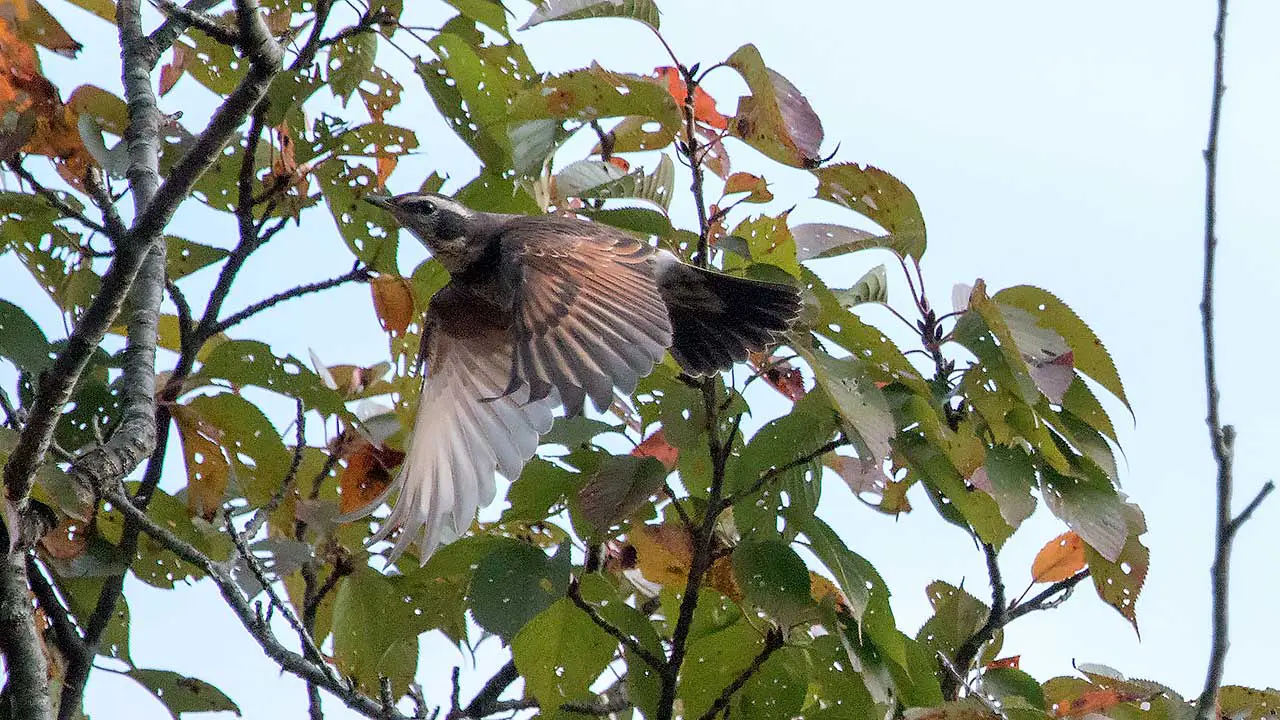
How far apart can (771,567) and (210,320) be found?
181cm

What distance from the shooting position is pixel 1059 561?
3836 mm

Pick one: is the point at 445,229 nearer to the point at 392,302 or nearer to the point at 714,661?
the point at 392,302

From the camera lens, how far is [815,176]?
3.21m

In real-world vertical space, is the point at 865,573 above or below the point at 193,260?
below

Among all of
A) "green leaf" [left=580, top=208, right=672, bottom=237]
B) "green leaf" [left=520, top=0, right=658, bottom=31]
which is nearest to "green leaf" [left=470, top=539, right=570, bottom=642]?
"green leaf" [left=580, top=208, right=672, bottom=237]

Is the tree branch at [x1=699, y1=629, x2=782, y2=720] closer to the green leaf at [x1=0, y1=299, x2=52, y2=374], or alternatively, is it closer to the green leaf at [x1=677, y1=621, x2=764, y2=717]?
the green leaf at [x1=677, y1=621, x2=764, y2=717]

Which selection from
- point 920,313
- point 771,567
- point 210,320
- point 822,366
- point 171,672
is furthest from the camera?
point 210,320

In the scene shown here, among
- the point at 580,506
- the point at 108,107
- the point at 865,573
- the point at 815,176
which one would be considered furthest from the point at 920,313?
the point at 108,107

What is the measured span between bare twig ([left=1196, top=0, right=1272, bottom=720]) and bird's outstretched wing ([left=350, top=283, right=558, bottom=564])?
1.83 metres

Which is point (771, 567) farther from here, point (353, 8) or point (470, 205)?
point (353, 8)

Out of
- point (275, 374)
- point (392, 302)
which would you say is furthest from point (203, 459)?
point (392, 302)

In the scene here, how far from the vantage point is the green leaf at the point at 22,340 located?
3.26m

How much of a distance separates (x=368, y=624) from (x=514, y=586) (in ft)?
1.88

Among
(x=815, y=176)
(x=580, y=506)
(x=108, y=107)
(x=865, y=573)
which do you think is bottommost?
(x=865, y=573)
